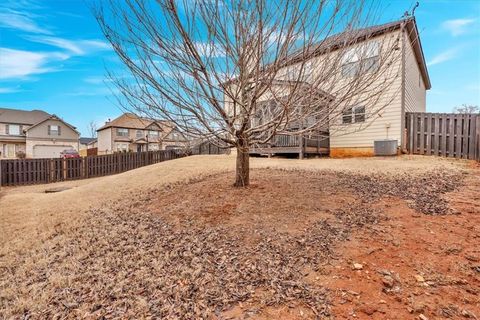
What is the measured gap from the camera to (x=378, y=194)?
16.3 ft

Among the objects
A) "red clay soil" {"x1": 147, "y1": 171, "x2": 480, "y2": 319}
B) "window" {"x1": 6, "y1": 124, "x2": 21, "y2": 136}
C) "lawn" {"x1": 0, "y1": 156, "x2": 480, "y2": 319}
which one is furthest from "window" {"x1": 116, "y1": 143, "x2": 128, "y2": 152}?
"red clay soil" {"x1": 147, "y1": 171, "x2": 480, "y2": 319}

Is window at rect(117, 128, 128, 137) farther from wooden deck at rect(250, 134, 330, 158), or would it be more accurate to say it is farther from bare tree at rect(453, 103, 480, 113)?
bare tree at rect(453, 103, 480, 113)

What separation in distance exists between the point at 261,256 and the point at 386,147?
31.9 ft

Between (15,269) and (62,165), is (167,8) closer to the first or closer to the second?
(15,269)

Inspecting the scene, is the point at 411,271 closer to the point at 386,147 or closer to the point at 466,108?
the point at 386,147

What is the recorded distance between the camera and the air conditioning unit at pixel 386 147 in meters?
10.4

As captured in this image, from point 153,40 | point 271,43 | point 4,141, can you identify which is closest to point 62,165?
point 153,40

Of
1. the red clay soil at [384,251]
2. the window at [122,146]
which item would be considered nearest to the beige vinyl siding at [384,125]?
the red clay soil at [384,251]

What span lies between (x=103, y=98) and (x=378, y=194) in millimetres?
5367

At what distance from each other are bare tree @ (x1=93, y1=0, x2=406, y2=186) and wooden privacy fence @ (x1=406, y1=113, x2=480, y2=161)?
7963 millimetres

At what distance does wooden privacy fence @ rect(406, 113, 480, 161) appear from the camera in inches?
367

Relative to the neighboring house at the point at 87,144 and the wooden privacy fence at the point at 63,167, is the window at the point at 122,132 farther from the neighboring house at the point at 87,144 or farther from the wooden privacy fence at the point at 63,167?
the wooden privacy fence at the point at 63,167

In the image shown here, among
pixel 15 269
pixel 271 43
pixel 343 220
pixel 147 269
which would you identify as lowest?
pixel 15 269

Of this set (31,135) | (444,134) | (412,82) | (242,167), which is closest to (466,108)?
(412,82)
